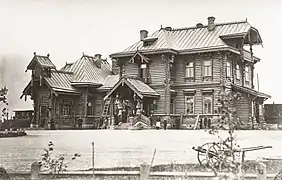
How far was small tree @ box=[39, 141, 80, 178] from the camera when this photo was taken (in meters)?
4.49

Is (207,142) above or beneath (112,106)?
beneath

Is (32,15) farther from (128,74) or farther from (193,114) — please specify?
(128,74)

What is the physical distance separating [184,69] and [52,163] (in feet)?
15.7

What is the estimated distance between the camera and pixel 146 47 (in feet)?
31.1

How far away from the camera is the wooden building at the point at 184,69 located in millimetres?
8094

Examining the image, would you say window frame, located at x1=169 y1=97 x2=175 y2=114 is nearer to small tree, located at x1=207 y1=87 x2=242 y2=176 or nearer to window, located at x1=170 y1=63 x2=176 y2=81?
window, located at x1=170 y1=63 x2=176 y2=81

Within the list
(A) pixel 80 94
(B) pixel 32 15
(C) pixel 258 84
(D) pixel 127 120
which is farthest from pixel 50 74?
(C) pixel 258 84

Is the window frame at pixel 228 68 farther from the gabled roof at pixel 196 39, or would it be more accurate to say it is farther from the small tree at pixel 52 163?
the small tree at pixel 52 163

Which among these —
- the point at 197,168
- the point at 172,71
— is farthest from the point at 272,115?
the point at 172,71

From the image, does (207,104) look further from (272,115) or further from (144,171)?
(144,171)

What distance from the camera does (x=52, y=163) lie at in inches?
178

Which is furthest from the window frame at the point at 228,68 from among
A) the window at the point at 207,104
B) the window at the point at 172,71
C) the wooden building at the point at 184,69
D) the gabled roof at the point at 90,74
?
the gabled roof at the point at 90,74

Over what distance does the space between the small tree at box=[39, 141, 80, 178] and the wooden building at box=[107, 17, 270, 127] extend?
3319 millimetres

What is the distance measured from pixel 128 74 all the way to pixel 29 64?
15.4ft
